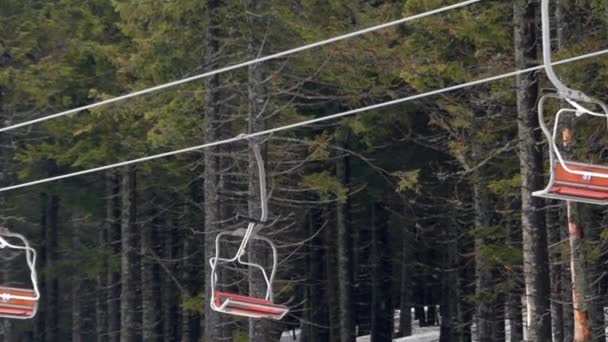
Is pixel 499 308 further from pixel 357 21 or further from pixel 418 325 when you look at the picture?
pixel 418 325

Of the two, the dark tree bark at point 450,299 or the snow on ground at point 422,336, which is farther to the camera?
the snow on ground at point 422,336

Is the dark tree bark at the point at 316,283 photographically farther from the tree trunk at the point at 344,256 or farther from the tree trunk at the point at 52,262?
the tree trunk at the point at 52,262

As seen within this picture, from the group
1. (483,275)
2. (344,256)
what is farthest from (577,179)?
(344,256)

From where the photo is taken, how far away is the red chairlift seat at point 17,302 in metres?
14.4

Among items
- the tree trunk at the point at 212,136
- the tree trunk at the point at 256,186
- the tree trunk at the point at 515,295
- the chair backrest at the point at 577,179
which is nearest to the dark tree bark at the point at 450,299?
the tree trunk at the point at 515,295

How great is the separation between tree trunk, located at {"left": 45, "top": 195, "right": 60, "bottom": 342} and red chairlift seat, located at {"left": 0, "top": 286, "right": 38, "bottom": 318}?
2035 cm

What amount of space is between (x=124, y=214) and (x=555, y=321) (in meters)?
11.8

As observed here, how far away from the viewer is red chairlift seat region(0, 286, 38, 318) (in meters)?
14.4

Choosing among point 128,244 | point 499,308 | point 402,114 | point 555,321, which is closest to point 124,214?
point 128,244

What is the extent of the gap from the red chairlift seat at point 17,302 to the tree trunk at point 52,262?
20.3 metres

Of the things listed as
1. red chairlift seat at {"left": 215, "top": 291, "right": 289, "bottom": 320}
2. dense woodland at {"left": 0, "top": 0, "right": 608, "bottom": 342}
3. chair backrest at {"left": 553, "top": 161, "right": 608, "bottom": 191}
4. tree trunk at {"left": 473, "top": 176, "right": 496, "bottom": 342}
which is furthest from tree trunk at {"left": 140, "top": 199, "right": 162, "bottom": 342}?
chair backrest at {"left": 553, "top": 161, "right": 608, "bottom": 191}

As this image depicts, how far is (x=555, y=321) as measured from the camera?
20281mm

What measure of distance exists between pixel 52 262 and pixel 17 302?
21.5 metres

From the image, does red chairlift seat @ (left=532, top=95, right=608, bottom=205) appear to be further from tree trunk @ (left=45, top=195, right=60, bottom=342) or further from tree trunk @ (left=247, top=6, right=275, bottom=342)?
tree trunk @ (left=45, top=195, right=60, bottom=342)
